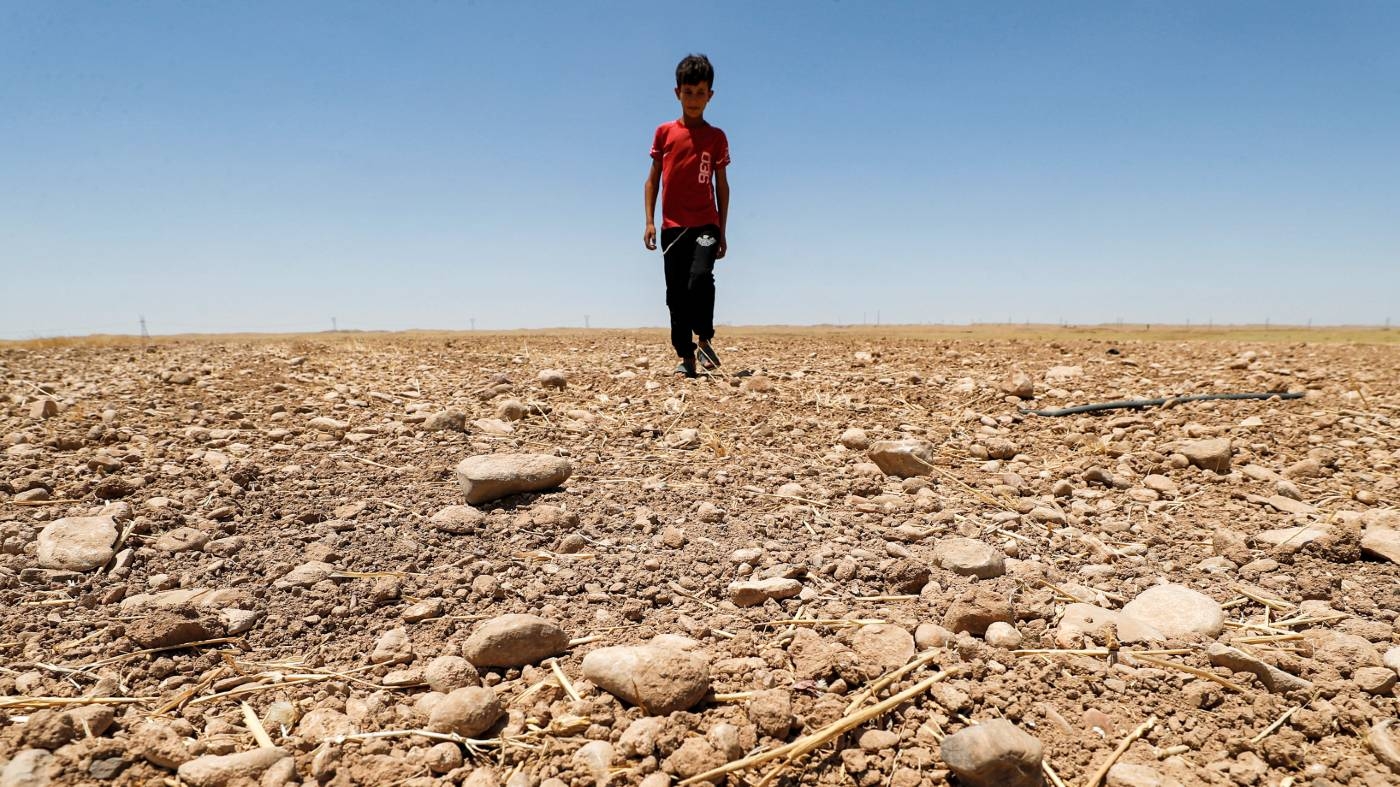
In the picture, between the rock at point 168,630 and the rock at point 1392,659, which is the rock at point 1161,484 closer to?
the rock at point 1392,659

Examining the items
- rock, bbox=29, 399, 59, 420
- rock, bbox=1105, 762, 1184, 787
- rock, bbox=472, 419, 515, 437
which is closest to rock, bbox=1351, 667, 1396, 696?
rock, bbox=1105, 762, 1184, 787

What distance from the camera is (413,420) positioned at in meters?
3.80

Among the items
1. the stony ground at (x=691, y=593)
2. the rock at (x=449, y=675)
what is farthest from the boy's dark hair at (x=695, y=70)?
the rock at (x=449, y=675)

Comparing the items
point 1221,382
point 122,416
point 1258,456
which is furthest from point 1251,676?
point 122,416

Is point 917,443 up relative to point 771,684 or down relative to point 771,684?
up

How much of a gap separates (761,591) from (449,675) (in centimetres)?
84

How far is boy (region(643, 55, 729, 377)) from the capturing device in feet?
16.4

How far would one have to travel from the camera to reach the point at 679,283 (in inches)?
211

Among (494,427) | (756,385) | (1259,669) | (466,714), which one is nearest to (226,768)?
(466,714)

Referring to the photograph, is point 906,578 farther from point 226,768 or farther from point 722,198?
point 722,198

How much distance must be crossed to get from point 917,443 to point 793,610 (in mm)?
1564

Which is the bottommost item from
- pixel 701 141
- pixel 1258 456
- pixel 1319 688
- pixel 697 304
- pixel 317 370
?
pixel 1319 688

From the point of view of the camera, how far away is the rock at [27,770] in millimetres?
1343

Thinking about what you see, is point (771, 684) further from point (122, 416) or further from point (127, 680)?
point (122, 416)
